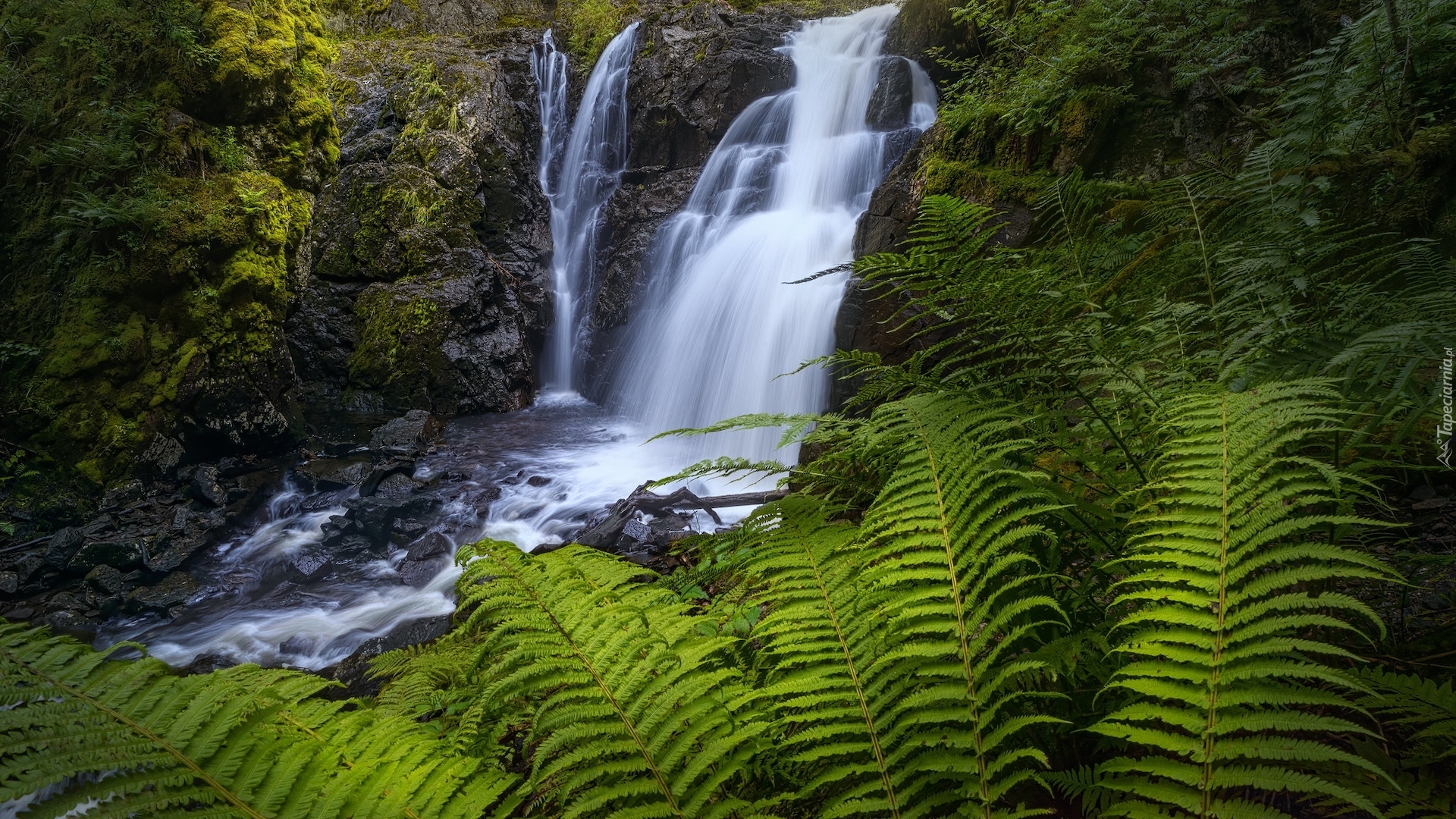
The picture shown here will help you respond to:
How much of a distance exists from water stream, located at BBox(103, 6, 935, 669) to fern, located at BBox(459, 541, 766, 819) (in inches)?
192

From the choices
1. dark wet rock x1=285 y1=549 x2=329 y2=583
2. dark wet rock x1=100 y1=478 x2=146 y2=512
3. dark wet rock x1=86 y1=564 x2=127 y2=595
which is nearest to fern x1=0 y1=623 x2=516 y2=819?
dark wet rock x1=285 y1=549 x2=329 y2=583

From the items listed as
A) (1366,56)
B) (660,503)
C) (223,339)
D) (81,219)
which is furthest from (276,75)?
(1366,56)

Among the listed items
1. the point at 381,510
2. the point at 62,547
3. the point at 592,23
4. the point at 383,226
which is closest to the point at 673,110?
the point at 592,23

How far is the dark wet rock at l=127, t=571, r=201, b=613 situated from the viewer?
6109mm

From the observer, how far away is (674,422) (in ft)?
34.9

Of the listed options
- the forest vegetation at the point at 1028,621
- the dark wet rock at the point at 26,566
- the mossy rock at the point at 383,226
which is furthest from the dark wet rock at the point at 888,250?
the mossy rock at the point at 383,226

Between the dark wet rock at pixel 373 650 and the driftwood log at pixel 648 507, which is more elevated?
the driftwood log at pixel 648 507

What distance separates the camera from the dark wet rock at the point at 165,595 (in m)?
6.11

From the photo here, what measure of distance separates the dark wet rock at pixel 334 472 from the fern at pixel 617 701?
8361mm

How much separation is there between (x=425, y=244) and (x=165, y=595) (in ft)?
25.2

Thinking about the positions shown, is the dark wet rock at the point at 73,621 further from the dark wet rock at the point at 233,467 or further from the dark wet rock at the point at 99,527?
the dark wet rock at the point at 233,467

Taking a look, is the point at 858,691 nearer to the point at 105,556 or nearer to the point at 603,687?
the point at 603,687

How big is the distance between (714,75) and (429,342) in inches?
346

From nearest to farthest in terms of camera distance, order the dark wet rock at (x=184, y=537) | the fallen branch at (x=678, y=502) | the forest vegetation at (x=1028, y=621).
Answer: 1. the forest vegetation at (x=1028, y=621)
2. the fallen branch at (x=678, y=502)
3. the dark wet rock at (x=184, y=537)
